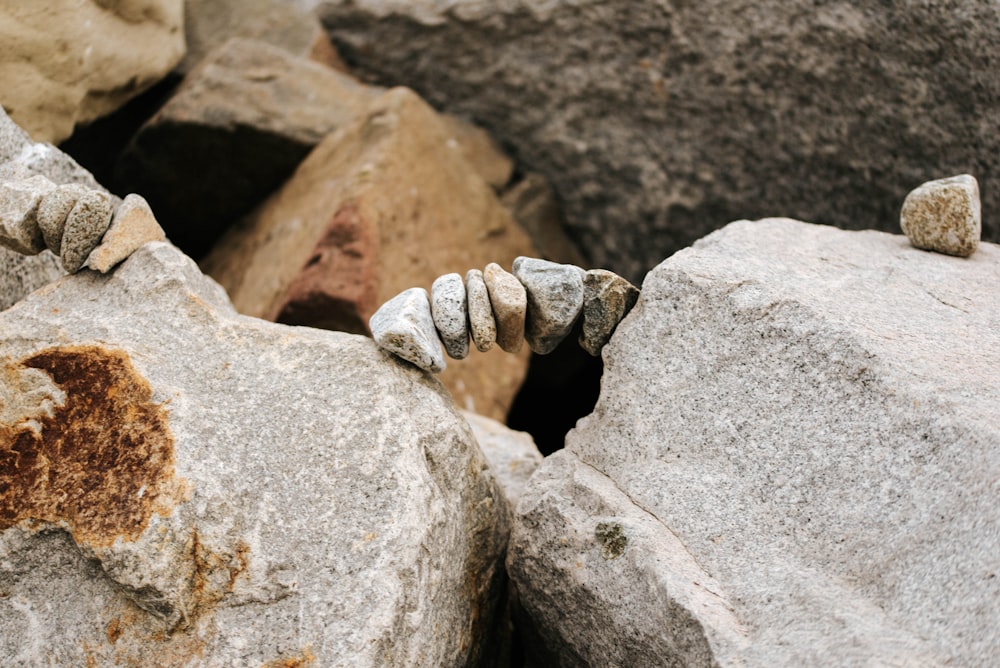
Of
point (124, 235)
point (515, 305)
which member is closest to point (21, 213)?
point (124, 235)

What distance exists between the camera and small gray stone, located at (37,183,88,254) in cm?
184

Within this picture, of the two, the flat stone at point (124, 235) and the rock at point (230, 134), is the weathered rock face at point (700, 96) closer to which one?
the rock at point (230, 134)

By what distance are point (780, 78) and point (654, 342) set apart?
4.29ft

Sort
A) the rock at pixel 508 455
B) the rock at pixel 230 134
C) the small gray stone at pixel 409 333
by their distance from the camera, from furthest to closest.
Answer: the rock at pixel 230 134, the rock at pixel 508 455, the small gray stone at pixel 409 333

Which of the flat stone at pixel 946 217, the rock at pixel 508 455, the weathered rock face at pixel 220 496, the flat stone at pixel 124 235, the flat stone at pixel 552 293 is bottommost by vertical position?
the rock at pixel 508 455

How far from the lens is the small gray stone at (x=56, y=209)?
6.04ft

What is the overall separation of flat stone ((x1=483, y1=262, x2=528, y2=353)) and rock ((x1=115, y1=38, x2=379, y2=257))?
4.65ft

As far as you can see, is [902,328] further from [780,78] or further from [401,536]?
[780,78]

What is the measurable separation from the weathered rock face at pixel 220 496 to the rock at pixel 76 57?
89cm

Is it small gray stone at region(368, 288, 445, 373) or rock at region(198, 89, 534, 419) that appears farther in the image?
rock at region(198, 89, 534, 419)

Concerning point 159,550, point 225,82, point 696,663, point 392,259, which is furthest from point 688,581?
point 225,82

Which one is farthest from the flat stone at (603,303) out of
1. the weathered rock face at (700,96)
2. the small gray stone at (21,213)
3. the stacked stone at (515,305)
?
the weathered rock face at (700,96)

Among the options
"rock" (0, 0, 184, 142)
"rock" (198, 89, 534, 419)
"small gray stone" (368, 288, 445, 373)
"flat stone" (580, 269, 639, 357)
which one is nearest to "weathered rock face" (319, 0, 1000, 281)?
"rock" (198, 89, 534, 419)

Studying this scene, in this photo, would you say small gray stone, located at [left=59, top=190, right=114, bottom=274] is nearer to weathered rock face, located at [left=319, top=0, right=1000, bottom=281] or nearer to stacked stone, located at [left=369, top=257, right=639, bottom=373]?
stacked stone, located at [left=369, top=257, right=639, bottom=373]
